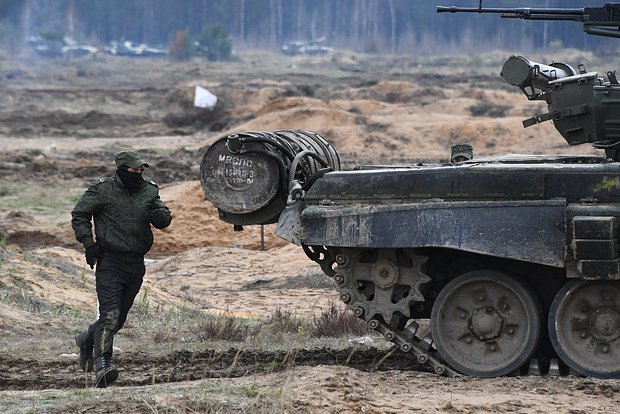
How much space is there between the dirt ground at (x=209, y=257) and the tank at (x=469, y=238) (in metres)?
0.34

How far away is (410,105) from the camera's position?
40.4 metres

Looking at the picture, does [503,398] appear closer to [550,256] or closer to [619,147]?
[550,256]

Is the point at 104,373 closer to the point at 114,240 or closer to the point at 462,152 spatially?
the point at 114,240

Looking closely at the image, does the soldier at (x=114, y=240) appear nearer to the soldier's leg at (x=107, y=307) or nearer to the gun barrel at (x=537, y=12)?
the soldier's leg at (x=107, y=307)

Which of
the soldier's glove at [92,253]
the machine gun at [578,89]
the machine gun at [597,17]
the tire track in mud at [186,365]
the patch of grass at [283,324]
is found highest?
the machine gun at [597,17]

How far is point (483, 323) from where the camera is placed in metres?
9.54

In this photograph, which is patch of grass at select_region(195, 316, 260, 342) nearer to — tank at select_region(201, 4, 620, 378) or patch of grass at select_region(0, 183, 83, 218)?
tank at select_region(201, 4, 620, 378)

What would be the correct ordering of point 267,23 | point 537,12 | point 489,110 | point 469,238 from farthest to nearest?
point 267,23
point 489,110
point 537,12
point 469,238

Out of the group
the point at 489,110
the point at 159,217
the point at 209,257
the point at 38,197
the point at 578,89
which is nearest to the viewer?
the point at 159,217

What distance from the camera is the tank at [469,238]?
906cm

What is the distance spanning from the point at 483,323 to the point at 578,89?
221 cm

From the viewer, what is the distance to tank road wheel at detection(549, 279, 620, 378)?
30.2 ft

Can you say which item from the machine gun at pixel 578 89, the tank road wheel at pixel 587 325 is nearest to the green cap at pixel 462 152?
the machine gun at pixel 578 89

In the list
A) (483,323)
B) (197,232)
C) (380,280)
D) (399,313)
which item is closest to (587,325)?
(483,323)
